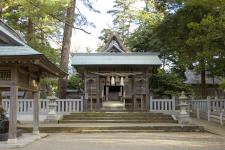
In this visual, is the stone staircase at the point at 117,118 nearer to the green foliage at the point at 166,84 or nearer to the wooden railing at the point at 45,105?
the wooden railing at the point at 45,105

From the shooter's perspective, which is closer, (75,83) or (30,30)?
(30,30)

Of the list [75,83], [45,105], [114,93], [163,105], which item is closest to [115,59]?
[114,93]

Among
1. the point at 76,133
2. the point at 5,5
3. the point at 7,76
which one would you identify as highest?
the point at 5,5

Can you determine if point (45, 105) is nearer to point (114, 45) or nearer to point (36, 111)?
point (114, 45)

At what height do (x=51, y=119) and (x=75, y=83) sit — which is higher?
(x=75, y=83)

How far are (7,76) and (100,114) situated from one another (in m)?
10.9

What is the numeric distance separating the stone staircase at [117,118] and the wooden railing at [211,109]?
7.34ft

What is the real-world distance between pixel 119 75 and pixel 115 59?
1.22m

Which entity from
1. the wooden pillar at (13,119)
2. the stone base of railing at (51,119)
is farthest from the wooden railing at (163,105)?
the wooden pillar at (13,119)

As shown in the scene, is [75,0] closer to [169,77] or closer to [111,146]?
[169,77]

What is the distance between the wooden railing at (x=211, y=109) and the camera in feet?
72.0

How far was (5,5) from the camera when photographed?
1121 inches

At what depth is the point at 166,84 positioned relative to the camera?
31141 millimetres

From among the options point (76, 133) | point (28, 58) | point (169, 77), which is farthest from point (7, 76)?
point (169, 77)
